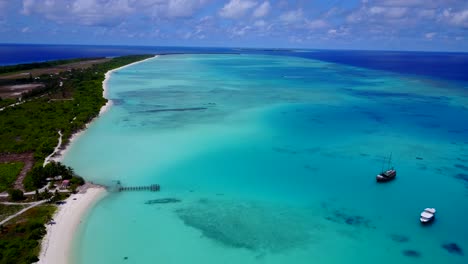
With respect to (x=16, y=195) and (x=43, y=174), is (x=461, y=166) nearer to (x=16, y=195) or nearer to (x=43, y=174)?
(x=43, y=174)

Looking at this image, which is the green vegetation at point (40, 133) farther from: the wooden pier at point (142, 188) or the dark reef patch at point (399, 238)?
the dark reef patch at point (399, 238)

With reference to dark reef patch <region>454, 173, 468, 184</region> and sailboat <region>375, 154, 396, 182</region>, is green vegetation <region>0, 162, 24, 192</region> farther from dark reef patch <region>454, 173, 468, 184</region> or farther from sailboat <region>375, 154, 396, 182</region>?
dark reef patch <region>454, 173, 468, 184</region>

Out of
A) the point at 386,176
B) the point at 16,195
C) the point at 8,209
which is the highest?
the point at 16,195

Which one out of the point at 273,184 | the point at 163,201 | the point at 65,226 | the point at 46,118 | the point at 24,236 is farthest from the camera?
the point at 46,118

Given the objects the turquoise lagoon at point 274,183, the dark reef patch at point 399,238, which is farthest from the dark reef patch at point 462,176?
the dark reef patch at point 399,238

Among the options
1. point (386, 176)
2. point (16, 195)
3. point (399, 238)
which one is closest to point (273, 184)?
point (386, 176)

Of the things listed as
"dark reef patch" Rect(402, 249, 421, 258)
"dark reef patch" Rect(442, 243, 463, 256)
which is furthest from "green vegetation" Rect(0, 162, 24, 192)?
"dark reef patch" Rect(442, 243, 463, 256)
